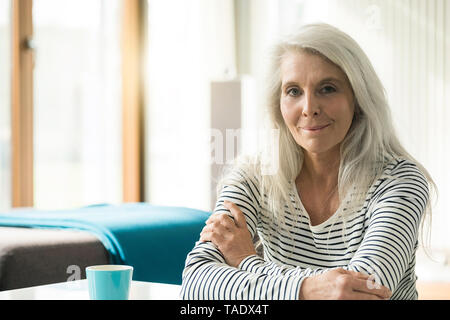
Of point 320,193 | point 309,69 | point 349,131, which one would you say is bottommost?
point 320,193

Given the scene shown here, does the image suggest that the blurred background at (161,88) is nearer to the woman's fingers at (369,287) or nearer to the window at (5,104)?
the window at (5,104)

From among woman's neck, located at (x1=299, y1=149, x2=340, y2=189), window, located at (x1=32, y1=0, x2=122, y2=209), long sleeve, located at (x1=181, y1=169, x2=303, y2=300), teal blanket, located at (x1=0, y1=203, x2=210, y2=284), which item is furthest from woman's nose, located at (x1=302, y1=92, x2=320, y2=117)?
window, located at (x1=32, y1=0, x2=122, y2=209)

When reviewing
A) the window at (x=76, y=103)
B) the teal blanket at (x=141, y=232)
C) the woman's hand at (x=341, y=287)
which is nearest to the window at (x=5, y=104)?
the window at (x=76, y=103)

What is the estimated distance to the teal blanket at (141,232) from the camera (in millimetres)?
2205

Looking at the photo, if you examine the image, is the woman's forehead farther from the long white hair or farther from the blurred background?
the blurred background

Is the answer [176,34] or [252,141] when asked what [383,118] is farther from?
[176,34]

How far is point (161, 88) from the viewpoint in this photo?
5.00 meters

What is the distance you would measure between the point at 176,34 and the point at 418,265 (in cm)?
231

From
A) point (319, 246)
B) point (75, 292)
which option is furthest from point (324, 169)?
point (75, 292)

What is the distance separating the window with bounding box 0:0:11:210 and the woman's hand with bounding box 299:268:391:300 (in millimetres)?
3244

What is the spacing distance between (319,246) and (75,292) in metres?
0.50

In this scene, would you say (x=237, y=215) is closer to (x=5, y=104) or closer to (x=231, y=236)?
(x=231, y=236)

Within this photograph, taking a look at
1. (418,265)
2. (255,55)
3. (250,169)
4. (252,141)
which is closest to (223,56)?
(255,55)

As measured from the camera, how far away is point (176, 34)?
15.8ft
